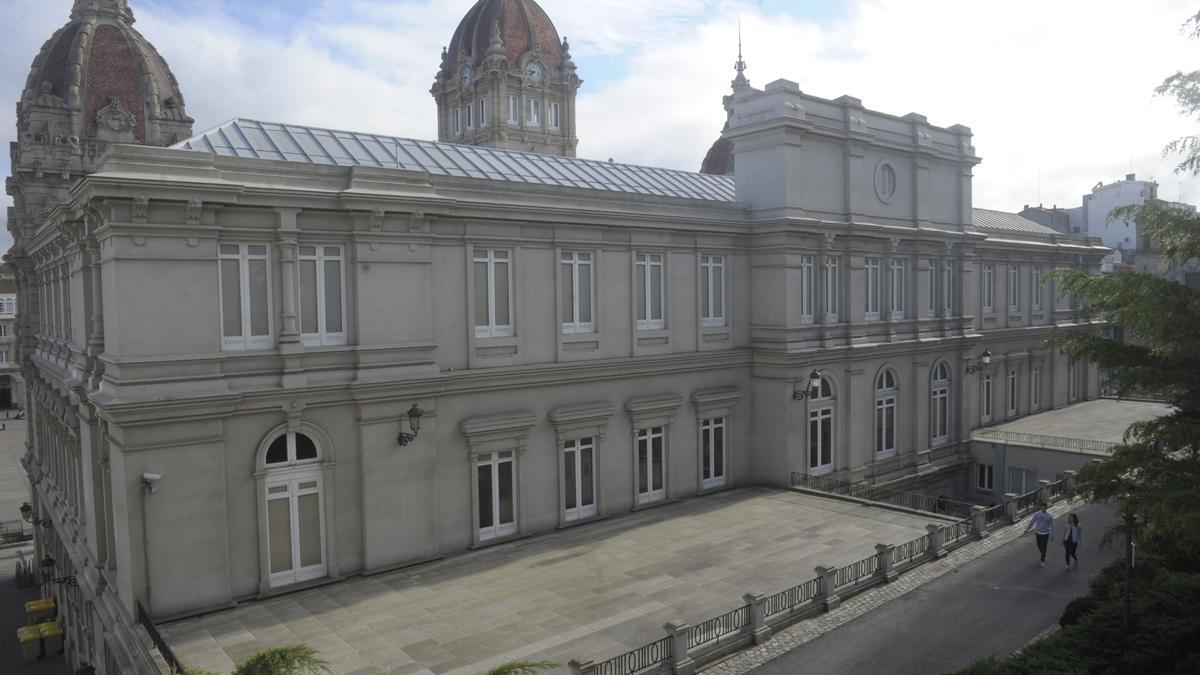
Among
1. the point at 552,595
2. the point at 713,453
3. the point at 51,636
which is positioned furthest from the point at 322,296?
the point at 51,636

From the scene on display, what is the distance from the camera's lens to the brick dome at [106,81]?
3681cm

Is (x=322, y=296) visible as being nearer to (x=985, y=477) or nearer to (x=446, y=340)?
(x=446, y=340)

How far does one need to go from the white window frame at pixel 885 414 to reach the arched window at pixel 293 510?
2038 cm


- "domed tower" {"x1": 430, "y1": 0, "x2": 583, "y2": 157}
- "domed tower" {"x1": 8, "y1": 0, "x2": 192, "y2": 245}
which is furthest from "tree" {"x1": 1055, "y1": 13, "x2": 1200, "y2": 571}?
"domed tower" {"x1": 430, "y1": 0, "x2": 583, "y2": 157}

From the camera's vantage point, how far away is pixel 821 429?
2748cm

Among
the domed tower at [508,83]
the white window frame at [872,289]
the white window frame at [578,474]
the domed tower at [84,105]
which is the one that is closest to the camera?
the white window frame at [578,474]

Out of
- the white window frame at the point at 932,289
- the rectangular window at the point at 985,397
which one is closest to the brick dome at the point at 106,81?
the white window frame at the point at 932,289

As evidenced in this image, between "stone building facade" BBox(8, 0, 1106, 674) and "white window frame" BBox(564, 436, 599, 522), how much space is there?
0.07 m

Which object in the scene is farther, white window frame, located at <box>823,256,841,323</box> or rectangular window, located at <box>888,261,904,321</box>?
rectangular window, located at <box>888,261,904,321</box>

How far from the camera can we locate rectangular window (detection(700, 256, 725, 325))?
25.3 meters

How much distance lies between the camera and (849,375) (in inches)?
1101

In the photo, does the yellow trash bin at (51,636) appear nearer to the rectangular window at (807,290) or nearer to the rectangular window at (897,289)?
the rectangular window at (807,290)

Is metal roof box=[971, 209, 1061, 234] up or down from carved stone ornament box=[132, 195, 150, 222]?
up

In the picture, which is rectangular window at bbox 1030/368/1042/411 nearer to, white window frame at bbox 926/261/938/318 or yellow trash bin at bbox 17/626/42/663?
white window frame at bbox 926/261/938/318
